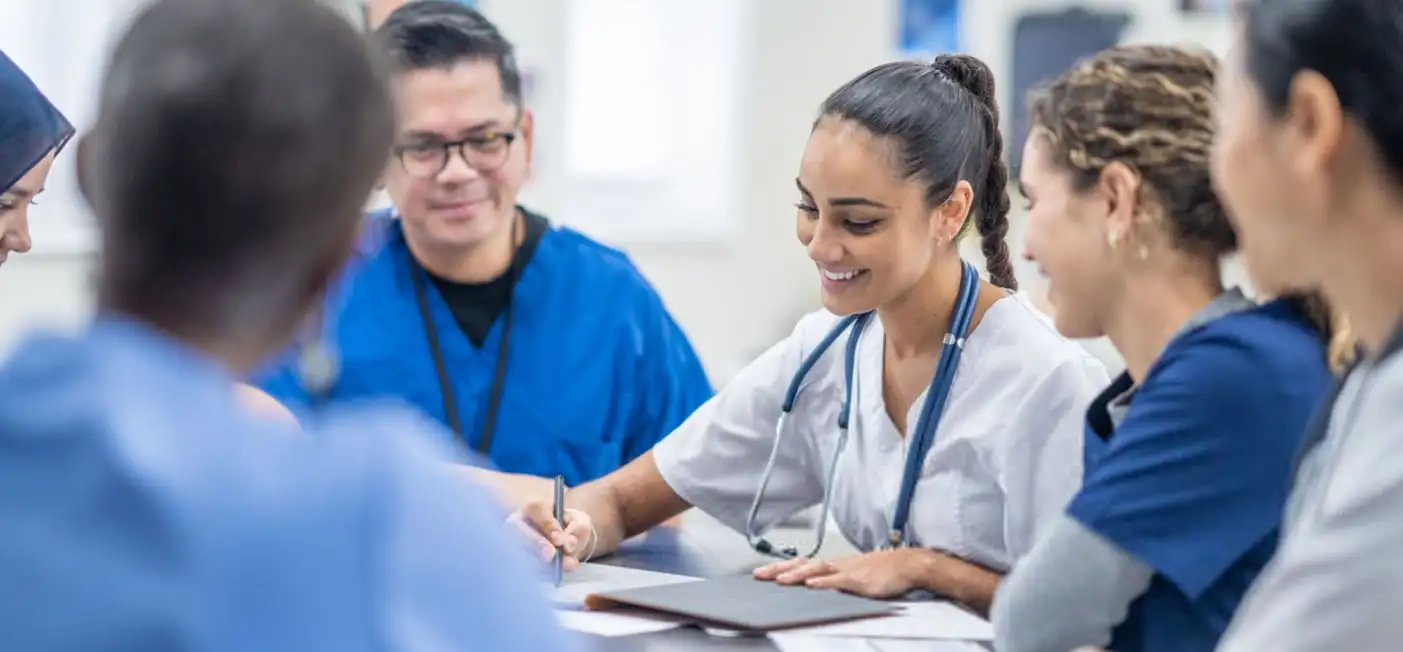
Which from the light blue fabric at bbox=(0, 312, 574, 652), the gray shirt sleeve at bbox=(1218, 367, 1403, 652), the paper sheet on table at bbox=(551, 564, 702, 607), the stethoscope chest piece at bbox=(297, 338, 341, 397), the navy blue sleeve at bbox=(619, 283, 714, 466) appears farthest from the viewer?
the navy blue sleeve at bbox=(619, 283, 714, 466)

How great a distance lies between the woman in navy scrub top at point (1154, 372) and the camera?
124cm

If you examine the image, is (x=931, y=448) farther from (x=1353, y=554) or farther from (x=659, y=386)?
(x=1353, y=554)

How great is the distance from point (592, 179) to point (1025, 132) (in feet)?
8.99

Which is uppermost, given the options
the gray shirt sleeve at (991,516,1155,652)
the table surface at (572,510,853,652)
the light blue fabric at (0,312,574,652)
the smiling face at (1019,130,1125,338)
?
the light blue fabric at (0,312,574,652)

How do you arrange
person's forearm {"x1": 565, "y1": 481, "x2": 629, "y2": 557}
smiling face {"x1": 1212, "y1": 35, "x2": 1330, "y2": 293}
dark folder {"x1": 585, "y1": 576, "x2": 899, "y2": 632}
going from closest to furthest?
smiling face {"x1": 1212, "y1": 35, "x2": 1330, "y2": 293} < dark folder {"x1": 585, "y1": 576, "x2": 899, "y2": 632} < person's forearm {"x1": 565, "y1": 481, "x2": 629, "y2": 557}

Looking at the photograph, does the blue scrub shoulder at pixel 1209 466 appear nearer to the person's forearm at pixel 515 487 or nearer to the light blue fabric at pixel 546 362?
the person's forearm at pixel 515 487

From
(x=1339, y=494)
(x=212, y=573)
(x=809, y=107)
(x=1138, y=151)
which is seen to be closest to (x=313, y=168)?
(x=212, y=573)

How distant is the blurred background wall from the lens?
414 cm

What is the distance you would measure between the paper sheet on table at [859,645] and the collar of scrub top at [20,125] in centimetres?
98

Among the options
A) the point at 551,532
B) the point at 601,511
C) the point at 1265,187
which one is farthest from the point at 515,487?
the point at 1265,187

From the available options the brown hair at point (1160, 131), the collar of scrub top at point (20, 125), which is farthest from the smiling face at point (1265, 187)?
the collar of scrub top at point (20, 125)

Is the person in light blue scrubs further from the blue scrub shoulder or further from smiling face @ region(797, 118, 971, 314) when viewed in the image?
smiling face @ region(797, 118, 971, 314)

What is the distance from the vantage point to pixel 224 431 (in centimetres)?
66

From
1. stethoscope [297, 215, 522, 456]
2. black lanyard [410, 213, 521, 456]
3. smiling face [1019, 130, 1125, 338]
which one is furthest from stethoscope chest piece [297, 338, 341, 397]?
smiling face [1019, 130, 1125, 338]
